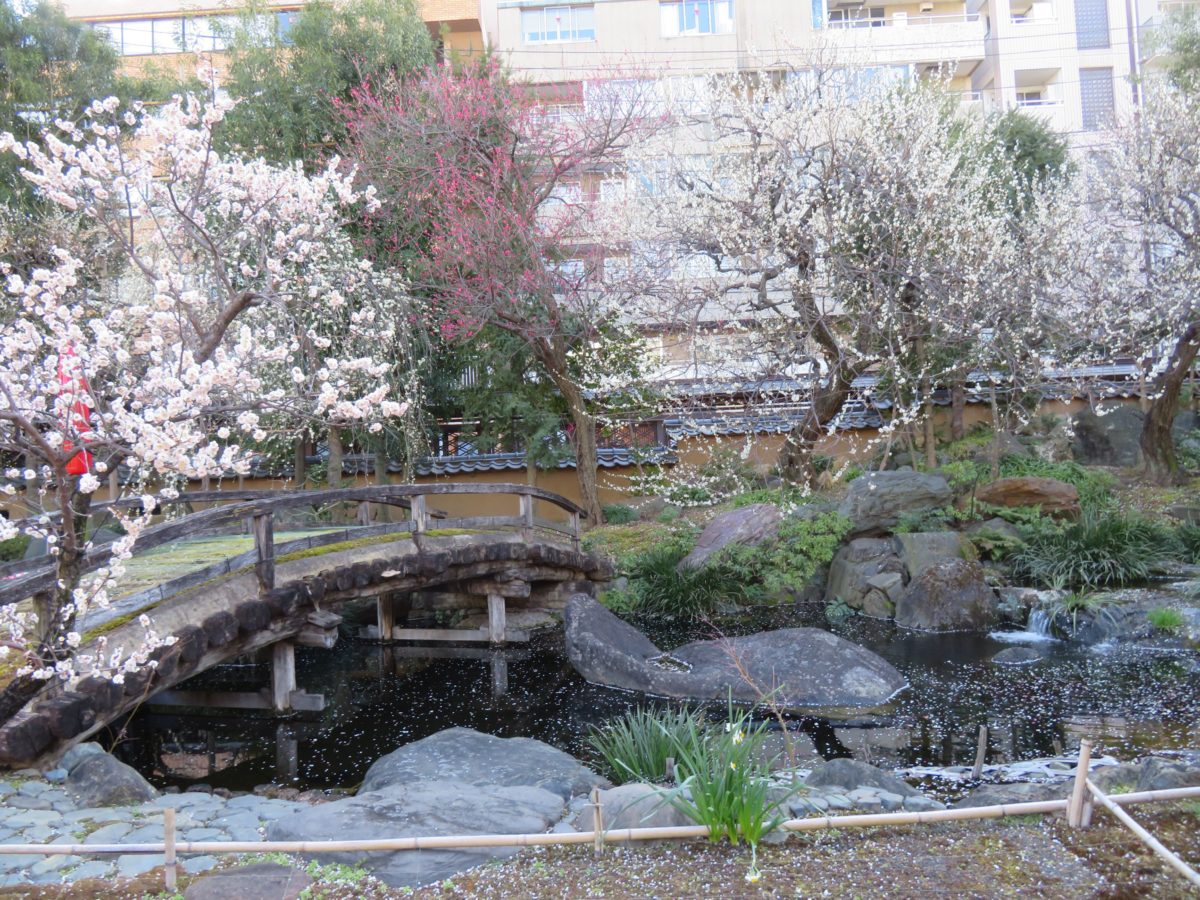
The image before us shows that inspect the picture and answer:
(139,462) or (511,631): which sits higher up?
(139,462)

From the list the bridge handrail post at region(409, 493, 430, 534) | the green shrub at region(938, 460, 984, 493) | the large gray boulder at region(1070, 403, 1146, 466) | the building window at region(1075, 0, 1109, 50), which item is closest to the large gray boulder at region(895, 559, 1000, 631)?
the green shrub at region(938, 460, 984, 493)

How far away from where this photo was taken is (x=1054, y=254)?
52.1 feet

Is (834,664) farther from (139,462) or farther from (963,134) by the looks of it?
(963,134)

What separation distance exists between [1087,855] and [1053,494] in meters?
11.2

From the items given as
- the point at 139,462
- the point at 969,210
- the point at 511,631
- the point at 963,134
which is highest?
the point at 963,134

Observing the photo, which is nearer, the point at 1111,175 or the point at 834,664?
the point at 834,664

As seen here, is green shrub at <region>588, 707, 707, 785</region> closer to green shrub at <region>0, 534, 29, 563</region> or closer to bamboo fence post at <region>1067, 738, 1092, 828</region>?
bamboo fence post at <region>1067, 738, 1092, 828</region>

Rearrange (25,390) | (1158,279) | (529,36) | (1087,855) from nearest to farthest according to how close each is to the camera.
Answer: (1087,855), (25,390), (1158,279), (529,36)

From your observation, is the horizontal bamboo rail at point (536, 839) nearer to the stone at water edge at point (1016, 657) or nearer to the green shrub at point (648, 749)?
the green shrub at point (648, 749)

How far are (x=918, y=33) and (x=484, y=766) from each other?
24.1 metres

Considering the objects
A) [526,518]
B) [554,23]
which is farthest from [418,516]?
[554,23]

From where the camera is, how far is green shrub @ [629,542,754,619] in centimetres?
1352

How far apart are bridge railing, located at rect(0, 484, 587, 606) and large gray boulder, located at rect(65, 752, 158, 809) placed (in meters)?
1.12

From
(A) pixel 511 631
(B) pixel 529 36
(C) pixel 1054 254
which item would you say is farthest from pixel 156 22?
(C) pixel 1054 254
